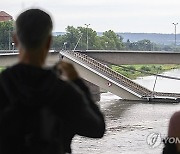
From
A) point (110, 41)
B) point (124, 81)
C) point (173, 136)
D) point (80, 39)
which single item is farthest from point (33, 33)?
point (110, 41)

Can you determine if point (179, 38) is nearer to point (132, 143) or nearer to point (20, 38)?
point (132, 143)

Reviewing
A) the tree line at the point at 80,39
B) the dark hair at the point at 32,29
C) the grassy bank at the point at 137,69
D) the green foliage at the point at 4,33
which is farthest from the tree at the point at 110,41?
the dark hair at the point at 32,29

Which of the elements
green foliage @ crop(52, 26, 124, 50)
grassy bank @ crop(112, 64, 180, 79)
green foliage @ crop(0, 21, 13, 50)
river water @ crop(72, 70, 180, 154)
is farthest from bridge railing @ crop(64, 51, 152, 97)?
green foliage @ crop(52, 26, 124, 50)

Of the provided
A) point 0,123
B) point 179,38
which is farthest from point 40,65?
point 179,38

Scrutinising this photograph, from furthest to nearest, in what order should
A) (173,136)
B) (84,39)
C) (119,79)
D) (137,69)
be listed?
(137,69) → (84,39) → (119,79) → (173,136)

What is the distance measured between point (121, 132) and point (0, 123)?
1294 centimetres

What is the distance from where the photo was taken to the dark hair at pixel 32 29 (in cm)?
124

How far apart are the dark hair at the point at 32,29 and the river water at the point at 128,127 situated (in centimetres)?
559

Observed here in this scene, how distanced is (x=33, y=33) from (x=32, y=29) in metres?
0.01

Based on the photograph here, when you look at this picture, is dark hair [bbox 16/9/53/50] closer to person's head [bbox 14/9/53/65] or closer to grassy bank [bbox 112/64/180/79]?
person's head [bbox 14/9/53/65]

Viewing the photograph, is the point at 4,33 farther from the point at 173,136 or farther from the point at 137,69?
the point at 173,136

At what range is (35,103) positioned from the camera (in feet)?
3.85

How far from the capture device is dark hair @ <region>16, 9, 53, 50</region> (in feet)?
4.05

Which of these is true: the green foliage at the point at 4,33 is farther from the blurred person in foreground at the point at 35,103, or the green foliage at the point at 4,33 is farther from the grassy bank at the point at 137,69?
the blurred person in foreground at the point at 35,103
